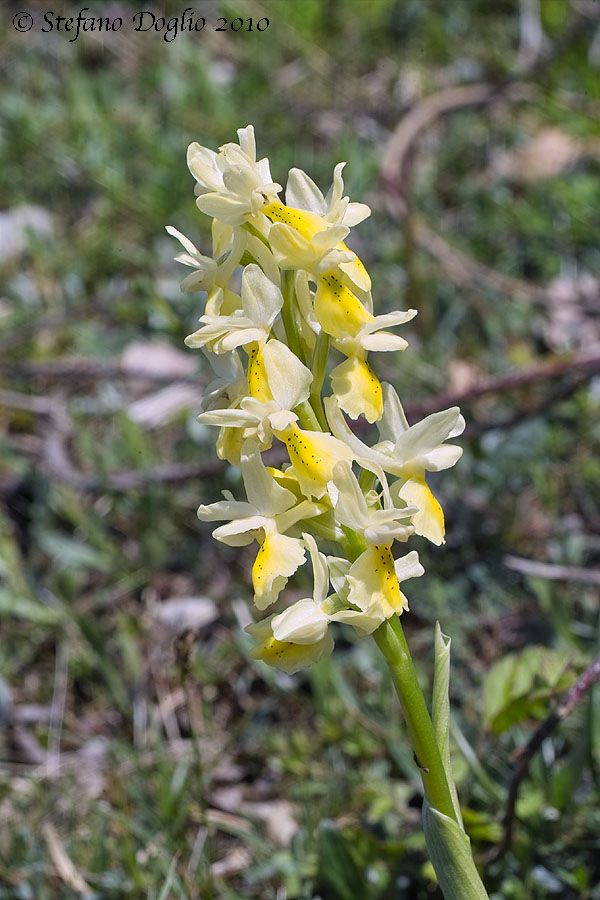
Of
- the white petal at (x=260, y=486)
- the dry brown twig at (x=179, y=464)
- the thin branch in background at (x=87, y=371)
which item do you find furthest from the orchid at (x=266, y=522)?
the thin branch in background at (x=87, y=371)

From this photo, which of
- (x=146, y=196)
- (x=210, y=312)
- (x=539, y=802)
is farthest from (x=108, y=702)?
(x=146, y=196)

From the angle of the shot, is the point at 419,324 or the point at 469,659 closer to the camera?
the point at 469,659

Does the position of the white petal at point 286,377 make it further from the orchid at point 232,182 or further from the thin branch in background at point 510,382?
the thin branch in background at point 510,382

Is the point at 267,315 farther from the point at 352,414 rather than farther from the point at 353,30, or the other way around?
the point at 353,30

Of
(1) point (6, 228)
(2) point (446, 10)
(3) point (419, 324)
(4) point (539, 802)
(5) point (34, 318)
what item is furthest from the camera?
(2) point (446, 10)

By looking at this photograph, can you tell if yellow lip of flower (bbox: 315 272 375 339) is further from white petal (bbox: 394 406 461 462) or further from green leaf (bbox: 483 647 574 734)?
green leaf (bbox: 483 647 574 734)
